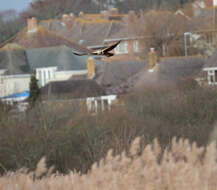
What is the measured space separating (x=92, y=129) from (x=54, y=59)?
3400 cm

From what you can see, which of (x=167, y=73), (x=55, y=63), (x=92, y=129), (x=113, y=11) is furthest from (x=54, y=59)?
(x=92, y=129)

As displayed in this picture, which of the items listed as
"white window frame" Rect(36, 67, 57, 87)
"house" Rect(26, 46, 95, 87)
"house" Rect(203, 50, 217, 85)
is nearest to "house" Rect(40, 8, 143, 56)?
"house" Rect(26, 46, 95, 87)

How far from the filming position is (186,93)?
117 feet

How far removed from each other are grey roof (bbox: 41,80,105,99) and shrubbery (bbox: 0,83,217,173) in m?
7.47

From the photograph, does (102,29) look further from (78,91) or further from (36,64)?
(78,91)

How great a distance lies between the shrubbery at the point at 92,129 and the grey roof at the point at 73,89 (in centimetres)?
747

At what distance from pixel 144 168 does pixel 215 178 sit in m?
0.73

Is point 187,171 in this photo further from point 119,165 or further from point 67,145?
point 67,145

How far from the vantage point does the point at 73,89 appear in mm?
44969

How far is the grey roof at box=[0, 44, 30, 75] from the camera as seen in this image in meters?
58.4

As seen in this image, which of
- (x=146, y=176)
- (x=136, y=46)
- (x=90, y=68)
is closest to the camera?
(x=146, y=176)

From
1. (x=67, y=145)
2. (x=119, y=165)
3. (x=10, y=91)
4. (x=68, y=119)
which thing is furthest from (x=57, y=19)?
(x=119, y=165)

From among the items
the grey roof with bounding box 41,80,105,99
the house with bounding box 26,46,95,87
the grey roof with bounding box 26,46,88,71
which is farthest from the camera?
the grey roof with bounding box 26,46,88,71

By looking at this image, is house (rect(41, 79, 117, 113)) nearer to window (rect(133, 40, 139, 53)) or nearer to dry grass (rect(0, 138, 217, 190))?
window (rect(133, 40, 139, 53))
